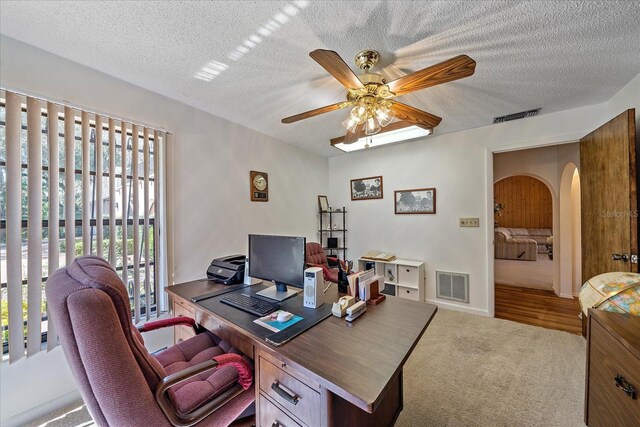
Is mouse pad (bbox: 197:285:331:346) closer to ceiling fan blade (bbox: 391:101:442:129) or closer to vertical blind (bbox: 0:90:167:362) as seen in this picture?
vertical blind (bbox: 0:90:167:362)

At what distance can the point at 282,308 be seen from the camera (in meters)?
1.46

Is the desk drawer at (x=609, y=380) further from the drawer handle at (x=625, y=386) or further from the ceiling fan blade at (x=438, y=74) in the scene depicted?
the ceiling fan blade at (x=438, y=74)

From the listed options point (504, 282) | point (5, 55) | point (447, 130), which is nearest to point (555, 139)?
point (447, 130)

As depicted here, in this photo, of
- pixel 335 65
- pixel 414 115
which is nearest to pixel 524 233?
pixel 414 115

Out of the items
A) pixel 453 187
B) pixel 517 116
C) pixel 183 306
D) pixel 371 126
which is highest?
pixel 517 116

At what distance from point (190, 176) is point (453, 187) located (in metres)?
3.35

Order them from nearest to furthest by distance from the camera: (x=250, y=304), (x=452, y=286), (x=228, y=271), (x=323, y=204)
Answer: (x=250, y=304) → (x=228, y=271) → (x=452, y=286) → (x=323, y=204)

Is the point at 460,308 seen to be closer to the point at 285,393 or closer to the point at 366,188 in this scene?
the point at 366,188

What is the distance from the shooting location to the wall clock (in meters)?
3.14

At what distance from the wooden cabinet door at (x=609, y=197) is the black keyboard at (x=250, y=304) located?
2799mm

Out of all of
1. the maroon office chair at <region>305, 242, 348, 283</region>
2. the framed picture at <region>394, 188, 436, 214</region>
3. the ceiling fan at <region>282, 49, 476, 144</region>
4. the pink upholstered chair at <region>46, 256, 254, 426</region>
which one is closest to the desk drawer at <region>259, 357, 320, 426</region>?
the pink upholstered chair at <region>46, 256, 254, 426</region>

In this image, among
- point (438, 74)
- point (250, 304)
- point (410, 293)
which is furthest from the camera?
point (410, 293)

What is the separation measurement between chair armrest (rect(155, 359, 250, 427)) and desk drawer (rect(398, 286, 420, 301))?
9.47 feet

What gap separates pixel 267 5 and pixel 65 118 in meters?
1.68
